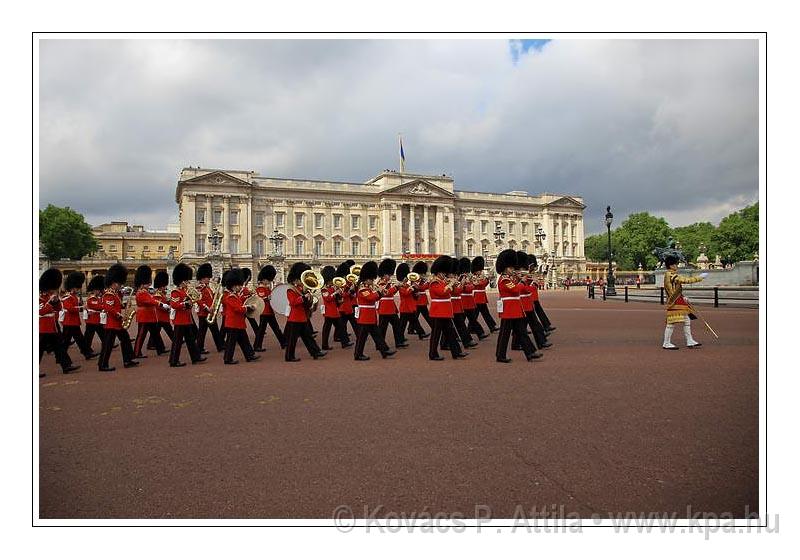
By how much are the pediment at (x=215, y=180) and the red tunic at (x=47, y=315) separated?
56.7 metres

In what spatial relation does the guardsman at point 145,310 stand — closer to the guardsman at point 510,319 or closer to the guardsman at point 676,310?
the guardsman at point 510,319

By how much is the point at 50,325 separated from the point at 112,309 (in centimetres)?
87

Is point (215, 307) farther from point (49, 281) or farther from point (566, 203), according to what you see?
point (566, 203)

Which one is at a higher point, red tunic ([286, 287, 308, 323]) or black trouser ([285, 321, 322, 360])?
red tunic ([286, 287, 308, 323])

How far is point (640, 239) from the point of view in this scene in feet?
272

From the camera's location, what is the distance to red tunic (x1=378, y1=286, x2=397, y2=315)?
9727 millimetres

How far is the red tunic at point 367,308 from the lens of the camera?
28.8ft

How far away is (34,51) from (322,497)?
10.1ft

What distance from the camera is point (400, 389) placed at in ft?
20.3

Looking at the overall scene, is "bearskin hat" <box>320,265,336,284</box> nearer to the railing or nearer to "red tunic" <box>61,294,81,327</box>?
"red tunic" <box>61,294,81,327</box>

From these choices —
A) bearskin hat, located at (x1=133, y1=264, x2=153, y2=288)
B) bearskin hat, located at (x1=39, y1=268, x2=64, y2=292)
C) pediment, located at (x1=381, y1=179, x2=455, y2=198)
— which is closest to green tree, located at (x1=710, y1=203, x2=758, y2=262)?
pediment, located at (x1=381, y1=179, x2=455, y2=198)

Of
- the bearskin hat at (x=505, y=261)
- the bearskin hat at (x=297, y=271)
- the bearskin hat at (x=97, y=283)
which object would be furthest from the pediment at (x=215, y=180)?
the bearskin hat at (x=505, y=261)

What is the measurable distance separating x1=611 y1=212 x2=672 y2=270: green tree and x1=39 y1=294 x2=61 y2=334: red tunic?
277ft

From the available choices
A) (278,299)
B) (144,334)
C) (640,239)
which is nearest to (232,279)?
(278,299)
